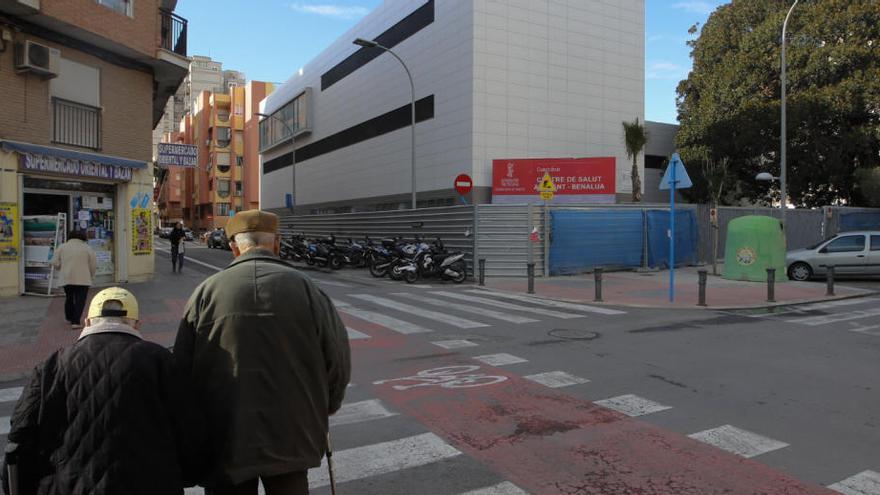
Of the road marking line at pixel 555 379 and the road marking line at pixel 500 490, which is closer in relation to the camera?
the road marking line at pixel 500 490

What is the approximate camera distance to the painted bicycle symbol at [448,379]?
239 inches

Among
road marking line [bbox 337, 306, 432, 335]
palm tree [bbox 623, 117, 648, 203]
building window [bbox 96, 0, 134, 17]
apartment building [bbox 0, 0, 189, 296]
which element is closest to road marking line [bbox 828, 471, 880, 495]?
road marking line [bbox 337, 306, 432, 335]

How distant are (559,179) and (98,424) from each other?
24857mm

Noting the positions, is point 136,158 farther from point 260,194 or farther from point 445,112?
point 260,194

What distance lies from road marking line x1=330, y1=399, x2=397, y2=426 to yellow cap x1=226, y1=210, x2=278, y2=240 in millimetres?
2831

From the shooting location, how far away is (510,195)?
26141 mm

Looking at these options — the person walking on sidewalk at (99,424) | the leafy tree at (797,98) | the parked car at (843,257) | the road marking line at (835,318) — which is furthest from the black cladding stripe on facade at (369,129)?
the person walking on sidewalk at (99,424)

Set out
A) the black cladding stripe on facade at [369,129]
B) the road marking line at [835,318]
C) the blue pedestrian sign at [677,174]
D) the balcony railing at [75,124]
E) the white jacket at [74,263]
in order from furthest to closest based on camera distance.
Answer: the black cladding stripe on facade at [369,129]
the balcony railing at [75,124]
the blue pedestrian sign at [677,174]
the road marking line at [835,318]
the white jacket at [74,263]

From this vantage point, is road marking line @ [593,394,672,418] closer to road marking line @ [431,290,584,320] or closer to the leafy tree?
road marking line @ [431,290,584,320]

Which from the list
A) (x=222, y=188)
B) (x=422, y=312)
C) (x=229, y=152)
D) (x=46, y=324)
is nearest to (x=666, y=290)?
(x=422, y=312)

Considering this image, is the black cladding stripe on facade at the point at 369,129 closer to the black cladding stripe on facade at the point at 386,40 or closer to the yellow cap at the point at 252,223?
the black cladding stripe on facade at the point at 386,40

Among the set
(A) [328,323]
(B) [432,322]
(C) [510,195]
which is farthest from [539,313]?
(C) [510,195]

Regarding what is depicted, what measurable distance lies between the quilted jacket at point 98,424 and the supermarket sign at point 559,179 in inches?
934

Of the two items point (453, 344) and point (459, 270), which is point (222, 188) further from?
point (453, 344)
